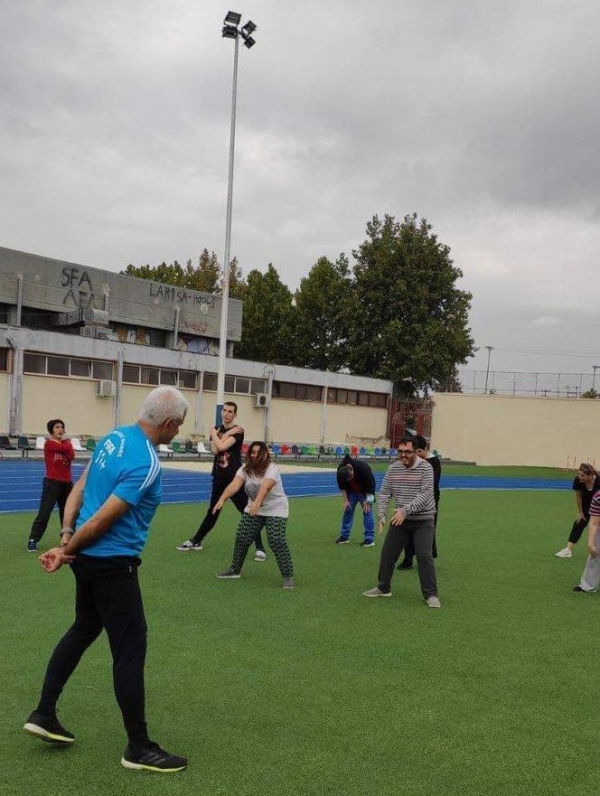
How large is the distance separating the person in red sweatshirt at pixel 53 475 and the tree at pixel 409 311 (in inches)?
1384

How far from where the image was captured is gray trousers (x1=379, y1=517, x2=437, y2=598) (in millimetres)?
7727

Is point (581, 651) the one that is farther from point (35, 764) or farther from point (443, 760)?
point (35, 764)

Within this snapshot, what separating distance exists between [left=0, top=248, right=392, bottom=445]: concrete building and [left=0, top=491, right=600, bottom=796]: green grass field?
20.4 meters

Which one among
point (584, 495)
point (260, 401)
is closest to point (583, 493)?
point (584, 495)

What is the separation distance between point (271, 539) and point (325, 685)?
3.11 metres

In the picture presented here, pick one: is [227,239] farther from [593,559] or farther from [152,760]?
[152,760]

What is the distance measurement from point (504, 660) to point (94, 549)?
11.8ft

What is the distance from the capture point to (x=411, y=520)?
789cm

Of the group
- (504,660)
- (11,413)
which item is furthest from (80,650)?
(11,413)

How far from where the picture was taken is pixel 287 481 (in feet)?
74.4

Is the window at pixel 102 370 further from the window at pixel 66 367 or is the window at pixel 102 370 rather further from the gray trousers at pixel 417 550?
the gray trousers at pixel 417 550

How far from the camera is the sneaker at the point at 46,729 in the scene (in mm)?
3975

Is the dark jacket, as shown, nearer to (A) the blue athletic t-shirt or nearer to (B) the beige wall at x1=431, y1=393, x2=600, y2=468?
(A) the blue athletic t-shirt

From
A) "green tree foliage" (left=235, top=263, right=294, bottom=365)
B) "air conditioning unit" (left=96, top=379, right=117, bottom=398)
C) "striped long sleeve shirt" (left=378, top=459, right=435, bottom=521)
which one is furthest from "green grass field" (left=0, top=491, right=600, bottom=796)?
"green tree foliage" (left=235, top=263, right=294, bottom=365)
